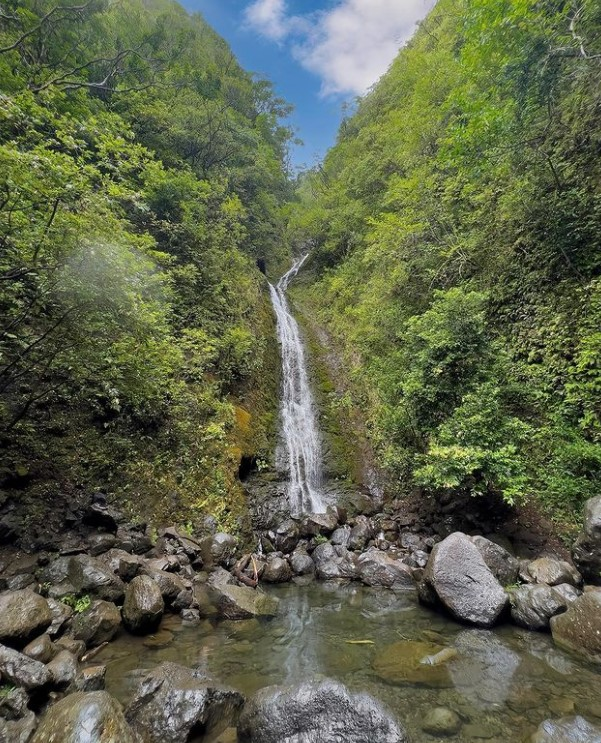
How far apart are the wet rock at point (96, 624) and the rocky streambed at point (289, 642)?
0.02m

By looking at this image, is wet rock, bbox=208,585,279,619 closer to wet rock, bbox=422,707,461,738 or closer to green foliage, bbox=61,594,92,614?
green foliage, bbox=61,594,92,614

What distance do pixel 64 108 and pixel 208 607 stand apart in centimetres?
1357

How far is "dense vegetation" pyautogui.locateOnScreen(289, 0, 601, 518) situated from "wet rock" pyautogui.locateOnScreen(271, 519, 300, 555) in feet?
10.8

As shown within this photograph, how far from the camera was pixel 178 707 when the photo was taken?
381cm

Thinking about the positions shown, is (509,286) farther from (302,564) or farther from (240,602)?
(240,602)

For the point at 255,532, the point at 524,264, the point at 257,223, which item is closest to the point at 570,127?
the point at 524,264

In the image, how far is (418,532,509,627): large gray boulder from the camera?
602 cm

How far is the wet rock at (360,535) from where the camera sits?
932 cm

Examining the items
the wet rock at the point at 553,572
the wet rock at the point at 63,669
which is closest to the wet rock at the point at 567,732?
the wet rock at the point at 553,572

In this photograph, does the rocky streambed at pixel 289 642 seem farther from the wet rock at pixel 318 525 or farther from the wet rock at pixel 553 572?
the wet rock at pixel 318 525

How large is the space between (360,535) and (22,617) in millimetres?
7076

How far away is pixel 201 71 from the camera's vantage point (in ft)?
67.5

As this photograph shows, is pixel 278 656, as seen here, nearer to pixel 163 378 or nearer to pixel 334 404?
pixel 163 378

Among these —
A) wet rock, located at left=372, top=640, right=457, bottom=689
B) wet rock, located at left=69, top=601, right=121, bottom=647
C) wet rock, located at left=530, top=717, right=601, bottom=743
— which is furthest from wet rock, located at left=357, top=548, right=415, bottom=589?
wet rock, located at left=69, top=601, right=121, bottom=647
